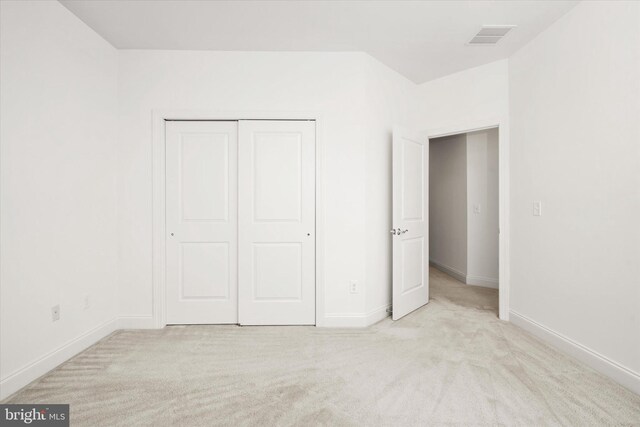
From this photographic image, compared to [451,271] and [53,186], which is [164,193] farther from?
[451,271]

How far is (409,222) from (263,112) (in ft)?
6.02

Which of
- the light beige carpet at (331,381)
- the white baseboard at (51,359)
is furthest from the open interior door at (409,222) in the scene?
the white baseboard at (51,359)

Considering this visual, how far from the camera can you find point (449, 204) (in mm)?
5105

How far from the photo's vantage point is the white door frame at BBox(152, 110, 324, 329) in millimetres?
2939

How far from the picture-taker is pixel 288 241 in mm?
3037

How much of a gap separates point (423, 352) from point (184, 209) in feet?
8.05

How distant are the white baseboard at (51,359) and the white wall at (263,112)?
27 centimetres

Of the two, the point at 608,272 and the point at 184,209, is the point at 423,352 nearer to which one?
the point at 608,272

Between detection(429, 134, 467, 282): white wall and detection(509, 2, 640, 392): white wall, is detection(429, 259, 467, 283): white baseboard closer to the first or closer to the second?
detection(429, 134, 467, 282): white wall

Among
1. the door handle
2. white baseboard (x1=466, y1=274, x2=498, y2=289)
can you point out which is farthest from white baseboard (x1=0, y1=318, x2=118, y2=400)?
white baseboard (x1=466, y1=274, x2=498, y2=289)

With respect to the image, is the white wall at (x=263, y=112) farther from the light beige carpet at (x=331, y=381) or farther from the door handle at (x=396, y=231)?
the light beige carpet at (x=331, y=381)

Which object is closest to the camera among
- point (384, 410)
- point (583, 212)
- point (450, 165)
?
point (384, 410)

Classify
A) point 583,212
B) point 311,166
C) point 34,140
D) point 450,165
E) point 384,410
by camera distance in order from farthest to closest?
point 450,165 < point 311,166 < point 583,212 < point 34,140 < point 384,410

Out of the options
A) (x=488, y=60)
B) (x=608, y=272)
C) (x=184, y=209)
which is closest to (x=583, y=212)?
(x=608, y=272)
